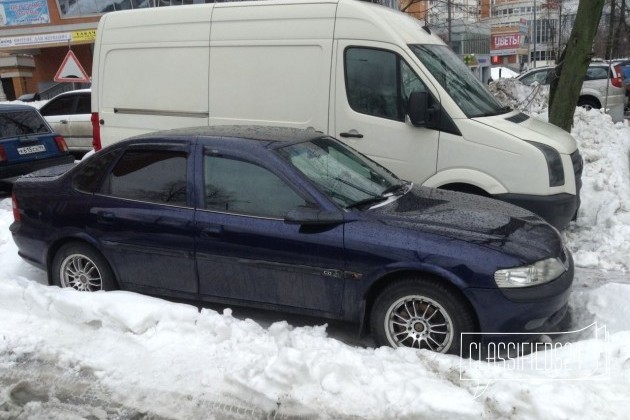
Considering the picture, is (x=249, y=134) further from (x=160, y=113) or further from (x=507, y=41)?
(x=507, y=41)

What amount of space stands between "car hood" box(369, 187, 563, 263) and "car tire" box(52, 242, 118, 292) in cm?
225

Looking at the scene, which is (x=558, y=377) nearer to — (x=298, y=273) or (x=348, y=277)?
(x=348, y=277)

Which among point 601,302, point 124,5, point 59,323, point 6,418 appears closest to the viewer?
point 6,418

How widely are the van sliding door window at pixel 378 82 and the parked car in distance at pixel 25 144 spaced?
5610 mm

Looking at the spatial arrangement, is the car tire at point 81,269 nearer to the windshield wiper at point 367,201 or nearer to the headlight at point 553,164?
the windshield wiper at point 367,201

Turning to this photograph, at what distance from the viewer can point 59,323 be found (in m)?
4.40

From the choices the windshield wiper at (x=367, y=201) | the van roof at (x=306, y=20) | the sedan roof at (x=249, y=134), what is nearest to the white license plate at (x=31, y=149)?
the van roof at (x=306, y=20)

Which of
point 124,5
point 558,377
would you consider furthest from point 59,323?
point 124,5

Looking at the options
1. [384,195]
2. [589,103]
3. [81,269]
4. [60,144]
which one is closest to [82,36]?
[589,103]

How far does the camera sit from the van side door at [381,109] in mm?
6195

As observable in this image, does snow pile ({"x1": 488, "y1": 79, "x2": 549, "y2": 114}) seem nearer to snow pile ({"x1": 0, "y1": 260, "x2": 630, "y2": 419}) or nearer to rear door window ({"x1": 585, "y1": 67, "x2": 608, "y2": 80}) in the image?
rear door window ({"x1": 585, "y1": 67, "x2": 608, "y2": 80})

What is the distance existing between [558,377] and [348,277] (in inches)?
55.9

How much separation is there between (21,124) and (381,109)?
625cm

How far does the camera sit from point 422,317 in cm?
402
